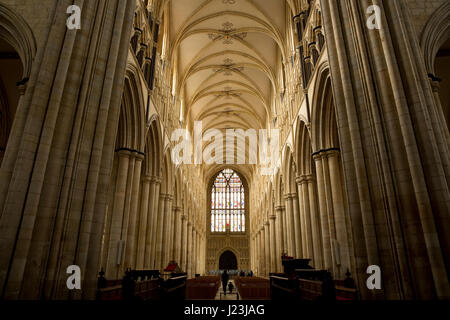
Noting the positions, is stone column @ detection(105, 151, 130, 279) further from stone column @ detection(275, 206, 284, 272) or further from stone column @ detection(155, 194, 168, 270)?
stone column @ detection(275, 206, 284, 272)

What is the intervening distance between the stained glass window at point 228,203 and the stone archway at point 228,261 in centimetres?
336

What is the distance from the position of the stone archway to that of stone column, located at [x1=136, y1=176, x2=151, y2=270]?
97.6ft

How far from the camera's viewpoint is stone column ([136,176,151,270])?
12.8 m

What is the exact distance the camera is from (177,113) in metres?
20.3

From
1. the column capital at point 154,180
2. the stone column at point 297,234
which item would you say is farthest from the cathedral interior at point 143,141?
the stone column at point 297,234

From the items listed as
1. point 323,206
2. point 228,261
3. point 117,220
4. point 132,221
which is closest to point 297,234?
point 323,206

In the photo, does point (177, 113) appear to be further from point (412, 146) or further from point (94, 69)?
point (412, 146)

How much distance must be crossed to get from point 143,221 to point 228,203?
29559mm

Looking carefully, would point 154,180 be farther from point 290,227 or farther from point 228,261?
point 228,261

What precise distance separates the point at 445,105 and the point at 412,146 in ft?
23.3

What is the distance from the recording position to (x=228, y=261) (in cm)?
4106

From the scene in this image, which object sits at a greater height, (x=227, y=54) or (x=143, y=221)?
(x=227, y=54)

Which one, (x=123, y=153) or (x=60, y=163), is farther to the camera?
(x=123, y=153)

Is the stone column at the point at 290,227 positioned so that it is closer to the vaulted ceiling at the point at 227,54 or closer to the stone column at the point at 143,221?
the stone column at the point at 143,221
